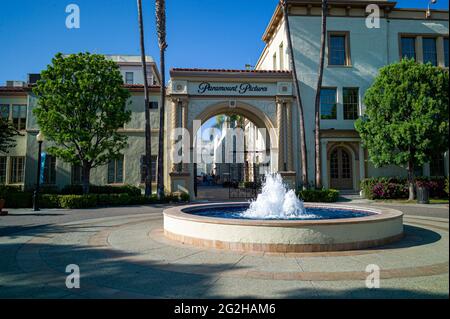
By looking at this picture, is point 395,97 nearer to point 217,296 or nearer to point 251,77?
point 251,77

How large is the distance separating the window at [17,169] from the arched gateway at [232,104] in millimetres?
11145

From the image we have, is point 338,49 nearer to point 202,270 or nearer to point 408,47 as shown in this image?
point 408,47

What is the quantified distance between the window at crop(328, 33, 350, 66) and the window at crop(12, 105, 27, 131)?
24.4 meters

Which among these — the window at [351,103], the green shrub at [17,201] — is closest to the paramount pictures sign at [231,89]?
the window at [351,103]

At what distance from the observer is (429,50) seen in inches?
967

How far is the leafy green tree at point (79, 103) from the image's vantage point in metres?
17.4

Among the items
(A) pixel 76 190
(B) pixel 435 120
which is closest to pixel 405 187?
(B) pixel 435 120

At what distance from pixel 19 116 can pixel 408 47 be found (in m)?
31.4

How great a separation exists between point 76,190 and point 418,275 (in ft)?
64.0

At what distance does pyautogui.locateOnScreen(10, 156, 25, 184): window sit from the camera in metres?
22.8

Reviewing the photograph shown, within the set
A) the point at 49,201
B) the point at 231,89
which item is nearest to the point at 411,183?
the point at 231,89

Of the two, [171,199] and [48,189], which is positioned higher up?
[48,189]

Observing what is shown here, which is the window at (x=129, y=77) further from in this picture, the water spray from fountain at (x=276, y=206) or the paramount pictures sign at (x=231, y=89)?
the water spray from fountain at (x=276, y=206)

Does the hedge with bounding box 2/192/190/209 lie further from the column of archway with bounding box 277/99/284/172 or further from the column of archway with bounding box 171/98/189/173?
the column of archway with bounding box 277/99/284/172
